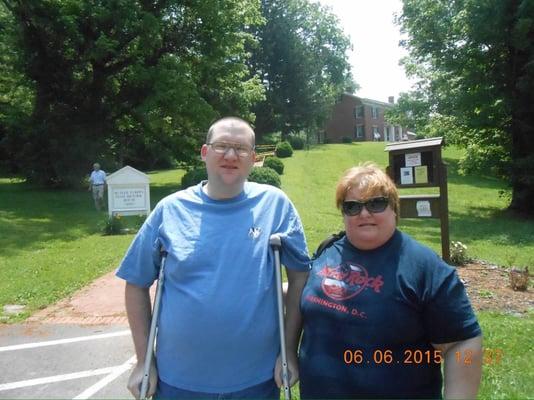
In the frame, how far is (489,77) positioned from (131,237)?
13857 millimetres

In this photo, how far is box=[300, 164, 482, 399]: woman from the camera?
1.97m

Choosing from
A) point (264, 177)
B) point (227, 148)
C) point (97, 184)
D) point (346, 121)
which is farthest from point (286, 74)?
point (227, 148)

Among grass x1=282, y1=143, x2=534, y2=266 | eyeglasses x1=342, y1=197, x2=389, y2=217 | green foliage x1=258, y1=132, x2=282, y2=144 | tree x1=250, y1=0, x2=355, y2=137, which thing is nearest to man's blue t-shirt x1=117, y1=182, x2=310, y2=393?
eyeglasses x1=342, y1=197, x2=389, y2=217

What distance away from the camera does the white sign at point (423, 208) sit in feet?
26.1

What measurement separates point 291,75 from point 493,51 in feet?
119

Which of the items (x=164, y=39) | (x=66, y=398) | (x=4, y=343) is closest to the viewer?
(x=66, y=398)

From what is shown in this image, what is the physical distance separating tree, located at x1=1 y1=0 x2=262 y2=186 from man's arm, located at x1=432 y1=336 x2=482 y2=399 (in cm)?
2052

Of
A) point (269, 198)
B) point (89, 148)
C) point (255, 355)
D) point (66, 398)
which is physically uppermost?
point (89, 148)

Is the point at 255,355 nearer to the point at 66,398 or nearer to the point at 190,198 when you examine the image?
the point at 190,198

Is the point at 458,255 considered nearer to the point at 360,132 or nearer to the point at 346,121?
the point at 346,121

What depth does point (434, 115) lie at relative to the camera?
74.8ft

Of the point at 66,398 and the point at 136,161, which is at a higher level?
the point at 136,161

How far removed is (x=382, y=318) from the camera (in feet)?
6.63

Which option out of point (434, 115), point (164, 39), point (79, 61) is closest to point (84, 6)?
point (79, 61)
